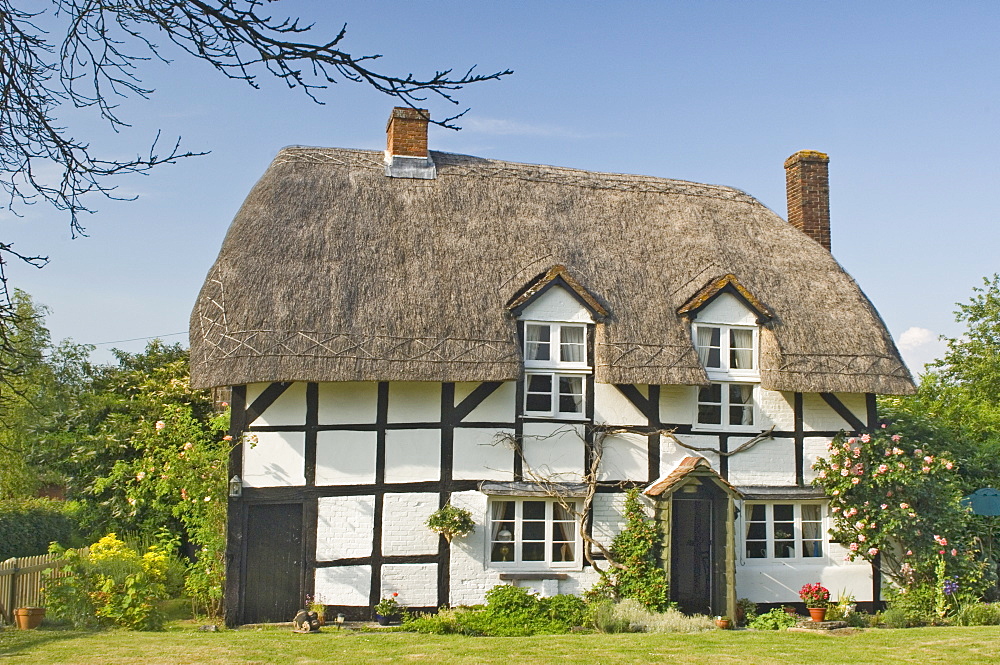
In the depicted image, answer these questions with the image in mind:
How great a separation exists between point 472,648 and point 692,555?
467cm

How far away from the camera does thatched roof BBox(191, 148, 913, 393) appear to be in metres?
13.1

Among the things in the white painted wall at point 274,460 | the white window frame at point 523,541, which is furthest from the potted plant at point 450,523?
the white painted wall at point 274,460

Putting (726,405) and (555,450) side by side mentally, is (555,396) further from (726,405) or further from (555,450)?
Answer: (726,405)

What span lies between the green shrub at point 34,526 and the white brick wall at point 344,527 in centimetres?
608

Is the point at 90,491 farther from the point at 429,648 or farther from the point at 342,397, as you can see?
the point at 429,648

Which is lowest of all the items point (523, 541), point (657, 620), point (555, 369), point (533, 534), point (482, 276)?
point (657, 620)

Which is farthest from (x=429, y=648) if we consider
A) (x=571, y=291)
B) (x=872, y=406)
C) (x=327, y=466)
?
(x=872, y=406)

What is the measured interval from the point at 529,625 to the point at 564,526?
6.27 feet

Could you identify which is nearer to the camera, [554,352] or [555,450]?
[555,450]

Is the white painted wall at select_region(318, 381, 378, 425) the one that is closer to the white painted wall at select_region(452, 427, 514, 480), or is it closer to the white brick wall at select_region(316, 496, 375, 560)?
the white brick wall at select_region(316, 496, 375, 560)

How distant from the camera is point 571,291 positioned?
1426cm

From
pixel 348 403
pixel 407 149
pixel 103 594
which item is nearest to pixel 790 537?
pixel 348 403

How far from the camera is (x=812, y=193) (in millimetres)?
17969

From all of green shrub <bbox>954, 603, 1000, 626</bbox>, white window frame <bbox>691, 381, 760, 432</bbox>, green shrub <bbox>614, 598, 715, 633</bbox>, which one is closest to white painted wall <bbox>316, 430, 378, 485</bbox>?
green shrub <bbox>614, 598, 715, 633</bbox>
